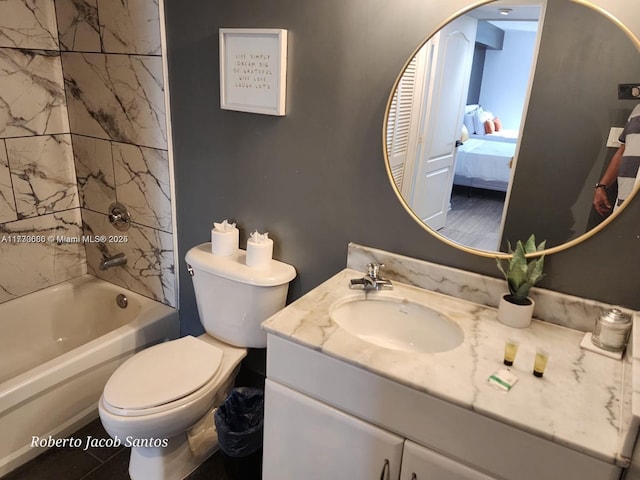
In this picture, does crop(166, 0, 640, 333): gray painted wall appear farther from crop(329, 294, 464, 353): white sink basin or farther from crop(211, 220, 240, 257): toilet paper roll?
crop(329, 294, 464, 353): white sink basin

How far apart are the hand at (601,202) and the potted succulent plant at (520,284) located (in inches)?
6.8

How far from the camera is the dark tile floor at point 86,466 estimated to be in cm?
177

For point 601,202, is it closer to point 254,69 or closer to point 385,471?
point 385,471

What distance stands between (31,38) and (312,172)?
1.55 m

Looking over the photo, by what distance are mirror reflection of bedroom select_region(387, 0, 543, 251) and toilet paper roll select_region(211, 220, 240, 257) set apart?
74 cm

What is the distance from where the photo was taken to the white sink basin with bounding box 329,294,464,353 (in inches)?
57.3

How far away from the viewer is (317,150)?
1.68 metres

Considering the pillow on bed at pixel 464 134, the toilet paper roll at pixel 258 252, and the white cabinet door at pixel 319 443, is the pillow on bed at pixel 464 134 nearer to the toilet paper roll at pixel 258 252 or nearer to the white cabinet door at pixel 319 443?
the toilet paper roll at pixel 258 252

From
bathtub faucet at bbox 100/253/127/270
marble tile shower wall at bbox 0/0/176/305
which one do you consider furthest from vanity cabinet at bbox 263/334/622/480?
bathtub faucet at bbox 100/253/127/270

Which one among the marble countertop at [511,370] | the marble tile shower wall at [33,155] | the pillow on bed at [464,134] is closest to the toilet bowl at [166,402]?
the marble countertop at [511,370]

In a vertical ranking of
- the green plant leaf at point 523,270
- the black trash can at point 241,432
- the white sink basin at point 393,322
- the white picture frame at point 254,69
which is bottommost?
the black trash can at point 241,432

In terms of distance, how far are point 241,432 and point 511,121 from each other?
1434 mm

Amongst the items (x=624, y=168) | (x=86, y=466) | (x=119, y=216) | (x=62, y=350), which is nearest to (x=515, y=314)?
(x=624, y=168)

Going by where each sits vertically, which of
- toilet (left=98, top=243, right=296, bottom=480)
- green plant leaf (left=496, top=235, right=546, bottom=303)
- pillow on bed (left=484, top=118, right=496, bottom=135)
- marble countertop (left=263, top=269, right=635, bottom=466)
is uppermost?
pillow on bed (left=484, top=118, right=496, bottom=135)
